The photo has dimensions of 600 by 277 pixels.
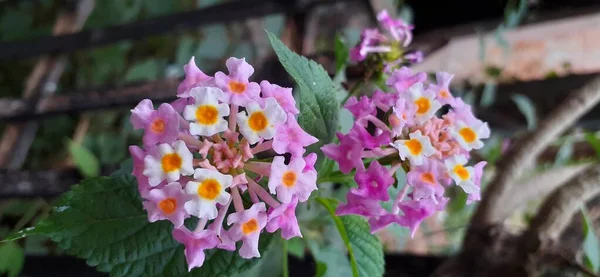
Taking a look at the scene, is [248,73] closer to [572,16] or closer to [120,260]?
[120,260]

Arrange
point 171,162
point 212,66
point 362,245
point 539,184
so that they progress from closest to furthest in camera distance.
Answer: point 171,162
point 362,245
point 539,184
point 212,66

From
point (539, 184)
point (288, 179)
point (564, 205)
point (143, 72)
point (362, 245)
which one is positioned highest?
point (288, 179)

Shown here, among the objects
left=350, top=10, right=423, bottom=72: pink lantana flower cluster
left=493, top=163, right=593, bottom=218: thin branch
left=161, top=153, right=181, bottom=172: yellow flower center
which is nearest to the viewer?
left=161, top=153, right=181, bottom=172: yellow flower center

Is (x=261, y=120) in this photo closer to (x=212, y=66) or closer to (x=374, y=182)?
(x=374, y=182)

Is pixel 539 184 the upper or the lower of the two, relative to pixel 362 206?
lower

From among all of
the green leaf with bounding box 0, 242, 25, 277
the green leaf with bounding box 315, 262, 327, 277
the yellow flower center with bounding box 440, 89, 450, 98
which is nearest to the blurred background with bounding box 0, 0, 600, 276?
the green leaf with bounding box 0, 242, 25, 277

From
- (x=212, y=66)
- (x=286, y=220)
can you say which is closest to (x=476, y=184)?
(x=286, y=220)

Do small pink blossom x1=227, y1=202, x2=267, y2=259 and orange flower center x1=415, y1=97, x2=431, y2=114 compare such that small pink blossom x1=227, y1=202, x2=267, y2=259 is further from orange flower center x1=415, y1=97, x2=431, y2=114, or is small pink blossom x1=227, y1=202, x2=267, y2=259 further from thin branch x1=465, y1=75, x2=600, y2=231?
→ thin branch x1=465, y1=75, x2=600, y2=231

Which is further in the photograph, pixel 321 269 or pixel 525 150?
pixel 525 150
